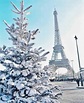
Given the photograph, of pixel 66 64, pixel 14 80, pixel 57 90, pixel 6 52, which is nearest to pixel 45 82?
pixel 57 90

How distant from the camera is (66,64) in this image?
60.8 meters

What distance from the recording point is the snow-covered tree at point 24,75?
3.75 meters

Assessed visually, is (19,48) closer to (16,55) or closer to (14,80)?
(16,55)

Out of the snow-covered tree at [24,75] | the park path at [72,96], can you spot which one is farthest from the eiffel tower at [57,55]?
the snow-covered tree at [24,75]

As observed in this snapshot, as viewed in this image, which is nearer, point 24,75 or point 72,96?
point 24,75

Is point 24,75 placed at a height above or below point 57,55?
below

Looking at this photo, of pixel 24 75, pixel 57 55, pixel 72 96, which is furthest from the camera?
pixel 57 55

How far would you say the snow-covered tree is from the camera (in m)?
3.75

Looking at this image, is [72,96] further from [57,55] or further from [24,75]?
[57,55]

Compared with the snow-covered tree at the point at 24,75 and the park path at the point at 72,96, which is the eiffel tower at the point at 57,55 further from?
the snow-covered tree at the point at 24,75

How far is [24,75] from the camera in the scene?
12.3 ft

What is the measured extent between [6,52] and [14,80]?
70 cm

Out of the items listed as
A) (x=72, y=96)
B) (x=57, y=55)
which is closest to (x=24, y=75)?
(x=72, y=96)

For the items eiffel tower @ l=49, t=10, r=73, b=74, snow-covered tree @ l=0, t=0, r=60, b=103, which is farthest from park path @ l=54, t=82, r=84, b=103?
eiffel tower @ l=49, t=10, r=73, b=74
